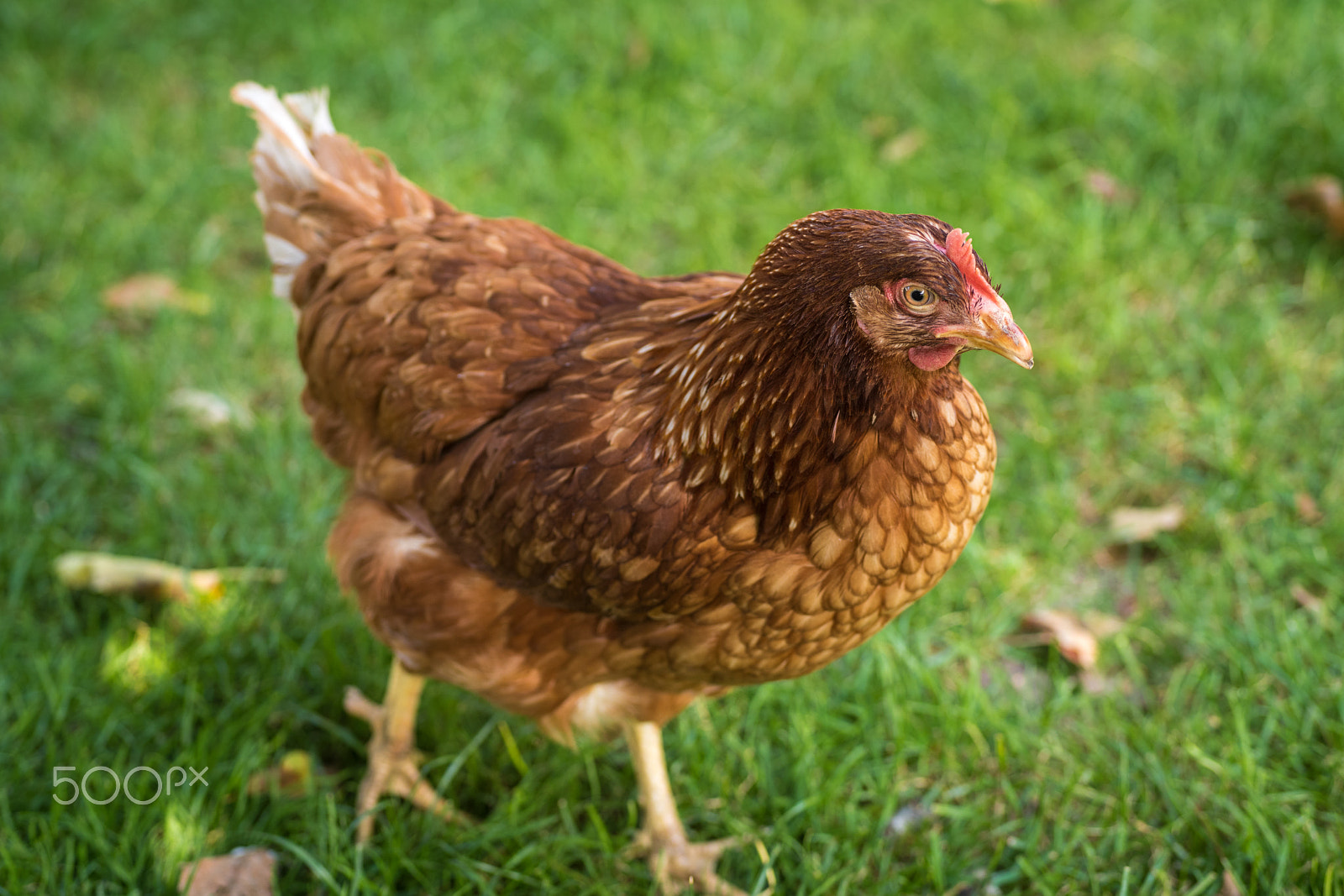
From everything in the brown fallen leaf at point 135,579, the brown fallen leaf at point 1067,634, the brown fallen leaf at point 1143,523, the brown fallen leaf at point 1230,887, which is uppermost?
the brown fallen leaf at point 1143,523

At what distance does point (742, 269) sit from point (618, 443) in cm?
217

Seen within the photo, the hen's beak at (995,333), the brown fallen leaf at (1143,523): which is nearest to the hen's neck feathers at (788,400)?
the hen's beak at (995,333)

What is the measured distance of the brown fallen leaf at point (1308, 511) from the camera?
3268mm

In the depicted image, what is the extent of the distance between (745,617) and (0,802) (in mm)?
1743

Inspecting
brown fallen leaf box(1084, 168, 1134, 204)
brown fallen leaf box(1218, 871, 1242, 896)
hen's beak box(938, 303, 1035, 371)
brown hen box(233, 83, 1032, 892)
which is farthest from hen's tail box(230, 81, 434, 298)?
brown fallen leaf box(1084, 168, 1134, 204)

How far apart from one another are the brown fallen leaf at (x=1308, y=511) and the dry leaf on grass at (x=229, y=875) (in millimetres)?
2825

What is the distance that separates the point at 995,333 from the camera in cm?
179

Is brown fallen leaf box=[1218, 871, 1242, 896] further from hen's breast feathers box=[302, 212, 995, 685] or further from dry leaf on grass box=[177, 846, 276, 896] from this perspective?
dry leaf on grass box=[177, 846, 276, 896]

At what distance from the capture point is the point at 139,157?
467 centimetres

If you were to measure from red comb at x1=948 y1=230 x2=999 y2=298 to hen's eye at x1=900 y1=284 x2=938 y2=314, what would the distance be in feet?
0.21

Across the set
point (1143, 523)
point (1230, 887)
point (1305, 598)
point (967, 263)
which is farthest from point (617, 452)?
point (1305, 598)

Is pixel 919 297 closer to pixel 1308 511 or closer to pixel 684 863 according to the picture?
pixel 684 863
